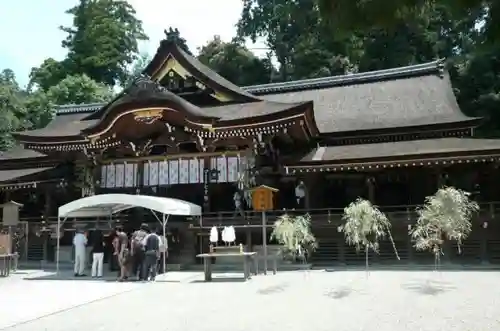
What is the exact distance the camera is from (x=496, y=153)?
14.8 m

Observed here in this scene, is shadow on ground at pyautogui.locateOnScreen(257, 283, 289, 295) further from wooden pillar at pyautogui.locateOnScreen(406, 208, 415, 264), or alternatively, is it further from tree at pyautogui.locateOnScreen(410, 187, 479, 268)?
wooden pillar at pyautogui.locateOnScreen(406, 208, 415, 264)

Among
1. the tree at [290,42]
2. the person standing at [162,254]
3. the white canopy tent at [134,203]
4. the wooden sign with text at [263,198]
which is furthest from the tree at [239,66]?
the person standing at [162,254]

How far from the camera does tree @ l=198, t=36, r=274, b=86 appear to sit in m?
45.2

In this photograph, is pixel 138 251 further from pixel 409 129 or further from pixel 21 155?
pixel 21 155

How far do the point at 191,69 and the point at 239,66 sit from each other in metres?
25.5

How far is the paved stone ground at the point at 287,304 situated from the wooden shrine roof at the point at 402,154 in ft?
12.8

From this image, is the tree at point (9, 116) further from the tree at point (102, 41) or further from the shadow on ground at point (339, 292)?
the shadow on ground at point (339, 292)

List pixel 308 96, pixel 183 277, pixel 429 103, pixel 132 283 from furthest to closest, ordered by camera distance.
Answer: pixel 308 96
pixel 429 103
pixel 183 277
pixel 132 283

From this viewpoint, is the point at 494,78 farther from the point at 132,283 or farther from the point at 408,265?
the point at 132,283

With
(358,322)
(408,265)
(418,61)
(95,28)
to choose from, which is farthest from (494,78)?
(95,28)

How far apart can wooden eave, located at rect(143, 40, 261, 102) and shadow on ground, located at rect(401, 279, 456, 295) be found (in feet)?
34.4

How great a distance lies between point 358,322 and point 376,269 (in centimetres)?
725

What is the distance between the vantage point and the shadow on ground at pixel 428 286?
997cm

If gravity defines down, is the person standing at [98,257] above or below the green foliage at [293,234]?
below
